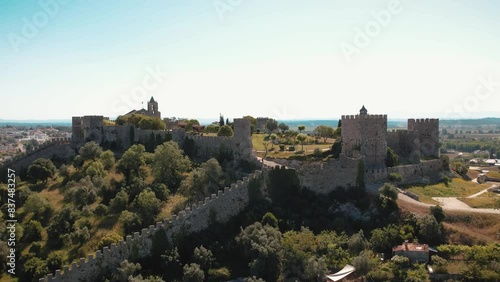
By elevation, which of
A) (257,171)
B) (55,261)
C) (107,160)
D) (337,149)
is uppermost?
(337,149)

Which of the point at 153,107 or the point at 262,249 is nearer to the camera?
the point at 262,249

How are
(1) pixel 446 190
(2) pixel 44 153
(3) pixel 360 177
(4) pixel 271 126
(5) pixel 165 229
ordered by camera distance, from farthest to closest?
(4) pixel 271 126 → (2) pixel 44 153 → (1) pixel 446 190 → (3) pixel 360 177 → (5) pixel 165 229

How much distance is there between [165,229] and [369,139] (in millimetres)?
17337

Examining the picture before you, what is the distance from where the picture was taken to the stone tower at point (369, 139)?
115ft

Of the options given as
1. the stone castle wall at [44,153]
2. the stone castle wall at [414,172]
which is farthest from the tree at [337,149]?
the stone castle wall at [44,153]

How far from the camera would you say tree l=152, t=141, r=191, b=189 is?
3631 cm

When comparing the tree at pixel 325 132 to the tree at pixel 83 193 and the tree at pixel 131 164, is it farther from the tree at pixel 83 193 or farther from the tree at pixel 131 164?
the tree at pixel 83 193

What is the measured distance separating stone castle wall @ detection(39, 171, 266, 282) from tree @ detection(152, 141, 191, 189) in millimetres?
8745

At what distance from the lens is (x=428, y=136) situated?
40.8 meters

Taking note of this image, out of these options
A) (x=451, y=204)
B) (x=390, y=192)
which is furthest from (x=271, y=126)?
(x=451, y=204)

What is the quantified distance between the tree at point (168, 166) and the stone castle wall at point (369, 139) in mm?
13423

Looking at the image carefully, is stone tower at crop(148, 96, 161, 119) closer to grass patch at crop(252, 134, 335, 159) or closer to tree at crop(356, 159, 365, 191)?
grass patch at crop(252, 134, 335, 159)

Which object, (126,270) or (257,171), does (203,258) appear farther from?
(257,171)

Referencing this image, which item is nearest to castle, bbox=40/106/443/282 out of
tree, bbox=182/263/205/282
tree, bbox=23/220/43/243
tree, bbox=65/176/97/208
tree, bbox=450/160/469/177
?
tree, bbox=450/160/469/177
